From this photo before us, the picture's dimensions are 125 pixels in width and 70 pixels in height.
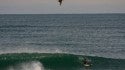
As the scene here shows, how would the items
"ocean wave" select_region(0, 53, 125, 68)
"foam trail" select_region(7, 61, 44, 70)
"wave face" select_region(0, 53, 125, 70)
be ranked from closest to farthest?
"foam trail" select_region(7, 61, 44, 70), "wave face" select_region(0, 53, 125, 70), "ocean wave" select_region(0, 53, 125, 68)

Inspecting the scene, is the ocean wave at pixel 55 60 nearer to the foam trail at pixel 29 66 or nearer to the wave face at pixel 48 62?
the wave face at pixel 48 62

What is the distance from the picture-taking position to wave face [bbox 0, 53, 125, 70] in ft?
131

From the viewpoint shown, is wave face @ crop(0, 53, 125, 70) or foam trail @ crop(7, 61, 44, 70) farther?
wave face @ crop(0, 53, 125, 70)

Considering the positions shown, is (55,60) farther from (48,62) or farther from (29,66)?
(29,66)

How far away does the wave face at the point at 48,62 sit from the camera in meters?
39.8

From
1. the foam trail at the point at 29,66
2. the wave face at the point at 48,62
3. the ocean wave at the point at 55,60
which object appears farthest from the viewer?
the ocean wave at the point at 55,60

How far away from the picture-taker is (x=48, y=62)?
1647 inches

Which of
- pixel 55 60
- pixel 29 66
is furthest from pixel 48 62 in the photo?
pixel 29 66

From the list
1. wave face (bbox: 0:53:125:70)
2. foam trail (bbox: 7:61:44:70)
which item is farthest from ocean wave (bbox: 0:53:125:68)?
foam trail (bbox: 7:61:44:70)

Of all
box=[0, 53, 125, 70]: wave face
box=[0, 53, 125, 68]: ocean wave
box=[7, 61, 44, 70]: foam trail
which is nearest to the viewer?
box=[7, 61, 44, 70]: foam trail

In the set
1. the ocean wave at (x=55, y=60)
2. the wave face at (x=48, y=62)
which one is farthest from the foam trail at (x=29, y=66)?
the ocean wave at (x=55, y=60)

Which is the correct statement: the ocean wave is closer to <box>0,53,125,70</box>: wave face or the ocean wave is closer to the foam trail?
<box>0,53,125,70</box>: wave face

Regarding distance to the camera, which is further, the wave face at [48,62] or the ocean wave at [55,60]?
the ocean wave at [55,60]

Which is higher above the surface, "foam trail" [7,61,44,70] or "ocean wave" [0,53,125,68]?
"foam trail" [7,61,44,70]
